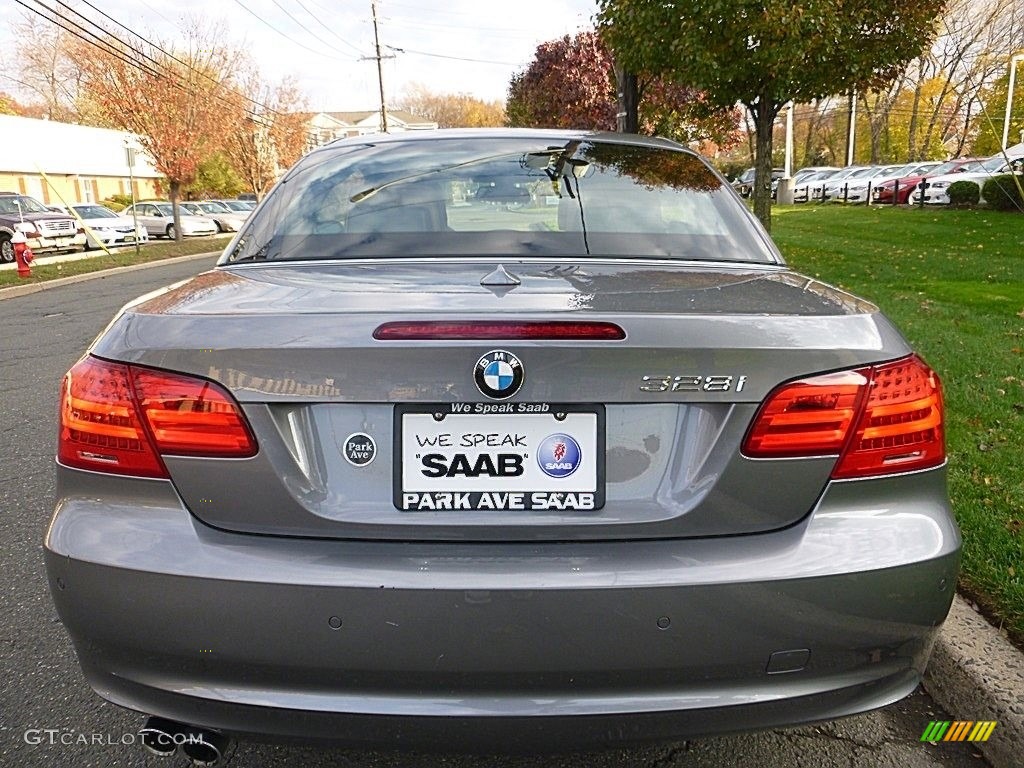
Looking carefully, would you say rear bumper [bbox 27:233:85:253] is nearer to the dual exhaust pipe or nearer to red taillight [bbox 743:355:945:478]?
the dual exhaust pipe

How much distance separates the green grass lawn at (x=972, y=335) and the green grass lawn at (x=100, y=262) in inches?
555

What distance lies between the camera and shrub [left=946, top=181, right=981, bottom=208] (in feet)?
71.8

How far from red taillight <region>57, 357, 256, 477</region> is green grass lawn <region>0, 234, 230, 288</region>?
49.2ft

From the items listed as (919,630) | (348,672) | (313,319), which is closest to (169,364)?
(313,319)

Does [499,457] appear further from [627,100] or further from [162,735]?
[627,100]

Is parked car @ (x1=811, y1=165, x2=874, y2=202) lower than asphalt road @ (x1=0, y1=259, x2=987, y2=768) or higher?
higher

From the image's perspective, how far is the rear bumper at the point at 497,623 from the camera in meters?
1.54

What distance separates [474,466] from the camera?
5.27ft

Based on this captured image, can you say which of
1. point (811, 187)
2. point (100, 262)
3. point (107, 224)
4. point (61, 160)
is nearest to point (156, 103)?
point (107, 224)

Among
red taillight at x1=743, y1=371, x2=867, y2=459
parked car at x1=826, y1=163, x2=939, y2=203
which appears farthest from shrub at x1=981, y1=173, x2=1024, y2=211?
red taillight at x1=743, y1=371, x2=867, y2=459

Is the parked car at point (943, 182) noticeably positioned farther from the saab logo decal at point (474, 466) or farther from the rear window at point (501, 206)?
the saab logo decal at point (474, 466)

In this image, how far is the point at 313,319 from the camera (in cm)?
161

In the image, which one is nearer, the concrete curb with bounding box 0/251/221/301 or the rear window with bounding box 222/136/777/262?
the rear window with bounding box 222/136/777/262

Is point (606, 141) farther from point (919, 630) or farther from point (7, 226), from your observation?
point (7, 226)
